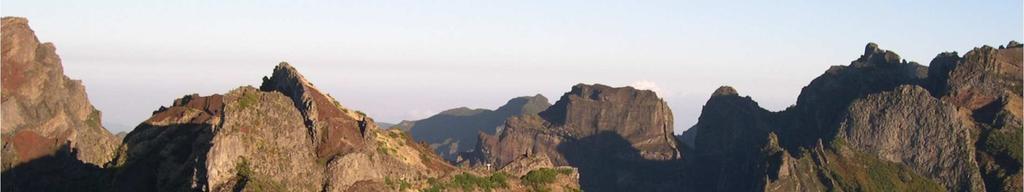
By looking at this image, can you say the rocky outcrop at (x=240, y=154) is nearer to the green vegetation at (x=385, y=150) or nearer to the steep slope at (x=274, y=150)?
the steep slope at (x=274, y=150)

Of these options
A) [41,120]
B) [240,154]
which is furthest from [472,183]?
[41,120]

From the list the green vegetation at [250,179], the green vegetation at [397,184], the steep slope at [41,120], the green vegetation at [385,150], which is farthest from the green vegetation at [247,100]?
the steep slope at [41,120]

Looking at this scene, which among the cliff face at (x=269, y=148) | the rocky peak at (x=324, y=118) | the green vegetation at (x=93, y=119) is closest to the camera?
the cliff face at (x=269, y=148)

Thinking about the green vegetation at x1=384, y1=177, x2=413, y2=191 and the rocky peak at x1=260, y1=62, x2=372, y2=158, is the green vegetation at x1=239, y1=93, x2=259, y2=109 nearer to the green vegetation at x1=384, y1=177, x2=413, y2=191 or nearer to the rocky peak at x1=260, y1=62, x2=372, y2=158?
the rocky peak at x1=260, y1=62, x2=372, y2=158

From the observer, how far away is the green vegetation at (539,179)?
354 feet

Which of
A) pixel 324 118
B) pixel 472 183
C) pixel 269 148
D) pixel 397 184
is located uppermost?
pixel 324 118

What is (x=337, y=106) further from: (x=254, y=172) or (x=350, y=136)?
(x=254, y=172)

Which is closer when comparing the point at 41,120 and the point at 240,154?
the point at 240,154

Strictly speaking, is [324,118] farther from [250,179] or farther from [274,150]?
[250,179]

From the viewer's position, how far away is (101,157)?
4983 inches

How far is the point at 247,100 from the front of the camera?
296 ft

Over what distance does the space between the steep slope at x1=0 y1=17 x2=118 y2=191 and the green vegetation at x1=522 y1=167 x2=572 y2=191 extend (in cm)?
3168

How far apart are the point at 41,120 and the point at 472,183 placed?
276 feet

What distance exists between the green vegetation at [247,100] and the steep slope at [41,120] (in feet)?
97.0
